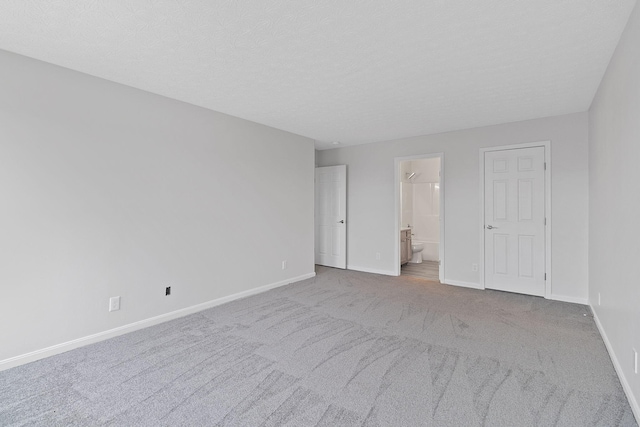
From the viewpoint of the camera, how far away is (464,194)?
4.57m

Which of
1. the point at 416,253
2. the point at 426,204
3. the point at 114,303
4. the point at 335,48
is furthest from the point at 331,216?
the point at 335,48

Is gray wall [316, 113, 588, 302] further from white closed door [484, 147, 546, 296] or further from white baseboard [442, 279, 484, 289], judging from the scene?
white closed door [484, 147, 546, 296]

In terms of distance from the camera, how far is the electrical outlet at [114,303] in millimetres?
2850

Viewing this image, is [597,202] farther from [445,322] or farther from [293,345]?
[293,345]

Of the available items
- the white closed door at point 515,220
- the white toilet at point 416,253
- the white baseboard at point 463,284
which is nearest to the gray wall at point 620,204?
the white closed door at point 515,220

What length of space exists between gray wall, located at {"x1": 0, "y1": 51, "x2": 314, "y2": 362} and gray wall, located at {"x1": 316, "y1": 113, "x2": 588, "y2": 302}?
2015 mm

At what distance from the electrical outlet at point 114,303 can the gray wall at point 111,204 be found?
5 cm

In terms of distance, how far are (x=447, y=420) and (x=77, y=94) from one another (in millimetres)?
3620

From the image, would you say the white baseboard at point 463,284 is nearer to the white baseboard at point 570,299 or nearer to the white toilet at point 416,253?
the white baseboard at point 570,299

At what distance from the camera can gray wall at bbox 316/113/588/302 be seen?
12.5 feet

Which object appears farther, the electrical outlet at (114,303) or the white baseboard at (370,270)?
the white baseboard at (370,270)

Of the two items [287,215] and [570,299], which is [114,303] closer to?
[287,215]

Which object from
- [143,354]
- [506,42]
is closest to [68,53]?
[143,354]

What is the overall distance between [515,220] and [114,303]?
476 centimetres
